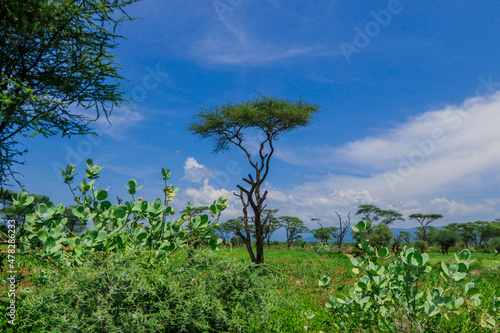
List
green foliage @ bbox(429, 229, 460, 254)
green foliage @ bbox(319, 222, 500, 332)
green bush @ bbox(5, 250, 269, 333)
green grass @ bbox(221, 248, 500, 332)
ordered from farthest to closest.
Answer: green foliage @ bbox(429, 229, 460, 254), green grass @ bbox(221, 248, 500, 332), green foliage @ bbox(319, 222, 500, 332), green bush @ bbox(5, 250, 269, 333)

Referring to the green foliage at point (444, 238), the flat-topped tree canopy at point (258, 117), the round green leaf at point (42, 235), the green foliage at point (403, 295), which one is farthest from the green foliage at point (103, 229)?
the green foliage at point (444, 238)

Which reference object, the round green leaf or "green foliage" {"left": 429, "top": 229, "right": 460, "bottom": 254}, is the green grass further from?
"green foliage" {"left": 429, "top": 229, "right": 460, "bottom": 254}

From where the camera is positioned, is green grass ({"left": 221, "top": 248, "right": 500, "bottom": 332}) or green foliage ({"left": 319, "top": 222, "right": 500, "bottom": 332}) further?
green grass ({"left": 221, "top": 248, "right": 500, "bottom": 332})

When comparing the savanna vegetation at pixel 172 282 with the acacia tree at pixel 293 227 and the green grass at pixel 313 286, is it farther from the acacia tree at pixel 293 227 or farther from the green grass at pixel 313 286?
the acacia tree at pixel 293 227

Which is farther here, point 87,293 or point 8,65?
point 8,65

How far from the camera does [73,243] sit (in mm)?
2998

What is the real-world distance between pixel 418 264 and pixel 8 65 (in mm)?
8007

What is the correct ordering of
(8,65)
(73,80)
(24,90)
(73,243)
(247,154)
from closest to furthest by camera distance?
(73,243) < (24,90) < (8,65) < (73,80) < (247,154)

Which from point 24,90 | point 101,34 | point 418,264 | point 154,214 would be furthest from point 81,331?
point 101,34

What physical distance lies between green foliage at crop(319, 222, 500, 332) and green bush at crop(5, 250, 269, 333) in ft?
3.18

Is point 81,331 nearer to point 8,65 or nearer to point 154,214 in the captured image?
point 154,214

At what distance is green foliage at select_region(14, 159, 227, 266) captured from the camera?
2887 mm

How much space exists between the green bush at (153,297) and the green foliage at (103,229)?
0.72 ft

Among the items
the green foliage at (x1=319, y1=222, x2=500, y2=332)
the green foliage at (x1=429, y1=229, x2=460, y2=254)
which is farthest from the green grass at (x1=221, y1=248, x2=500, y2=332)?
the green foliage at (x1=429, y1=229, x2=460, y2=254)
